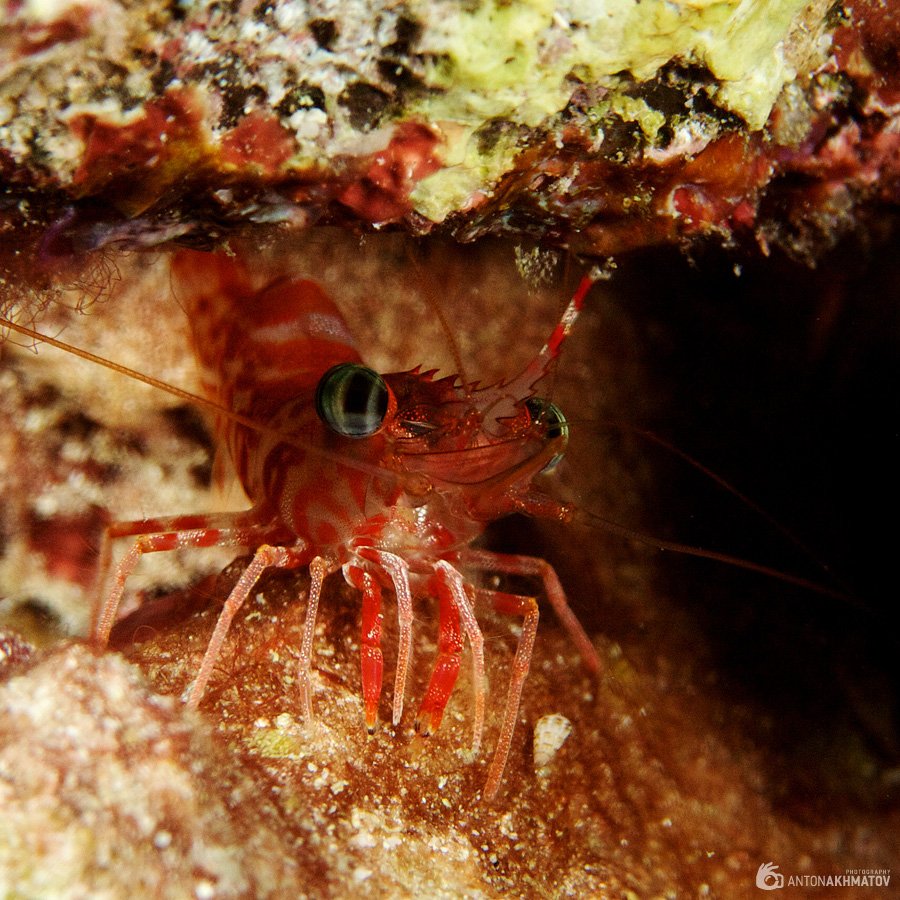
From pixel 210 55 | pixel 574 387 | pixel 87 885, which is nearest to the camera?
pixel 87 885

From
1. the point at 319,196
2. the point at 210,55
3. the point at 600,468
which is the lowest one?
the point at 600,468

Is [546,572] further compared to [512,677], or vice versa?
[546,572]

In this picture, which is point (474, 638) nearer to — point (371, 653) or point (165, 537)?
point (371, 653)

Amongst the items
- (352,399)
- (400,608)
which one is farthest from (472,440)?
(400,608)

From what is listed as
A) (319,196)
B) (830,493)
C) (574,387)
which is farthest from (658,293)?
(319,196)

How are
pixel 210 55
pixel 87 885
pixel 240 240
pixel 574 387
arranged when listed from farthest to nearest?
pixel 574 387 → pixel 240 240 → pixel 210 55 → pixel 87 885

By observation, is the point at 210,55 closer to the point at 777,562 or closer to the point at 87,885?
the point at 87,885

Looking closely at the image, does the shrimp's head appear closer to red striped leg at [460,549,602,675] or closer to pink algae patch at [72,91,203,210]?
red striped leg at [460,549,602,675]

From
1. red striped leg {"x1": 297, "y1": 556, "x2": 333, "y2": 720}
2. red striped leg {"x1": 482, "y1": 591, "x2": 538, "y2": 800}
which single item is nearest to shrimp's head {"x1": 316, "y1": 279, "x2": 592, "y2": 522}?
red striped leg {"x1": 482, "y1": 591, "x2": 538, "y2": 800}
